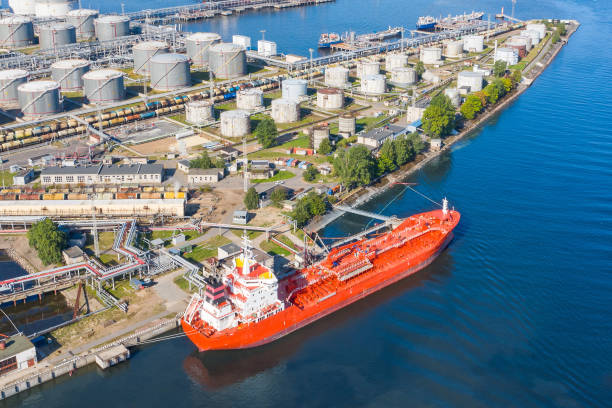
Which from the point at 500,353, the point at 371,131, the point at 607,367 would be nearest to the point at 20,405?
the point at 500,353

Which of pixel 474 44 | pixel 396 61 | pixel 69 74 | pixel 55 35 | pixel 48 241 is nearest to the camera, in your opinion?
pixel 48 241

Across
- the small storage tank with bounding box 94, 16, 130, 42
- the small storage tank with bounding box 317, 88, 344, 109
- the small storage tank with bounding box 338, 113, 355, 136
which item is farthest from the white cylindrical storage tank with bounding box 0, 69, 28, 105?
the small storage tank with bounding box 338, 113, 355, 136

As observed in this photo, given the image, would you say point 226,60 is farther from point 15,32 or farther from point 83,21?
point 15,32

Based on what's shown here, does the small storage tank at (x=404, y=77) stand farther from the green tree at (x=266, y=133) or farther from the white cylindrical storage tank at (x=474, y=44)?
the green tree at (x=266, y=133)

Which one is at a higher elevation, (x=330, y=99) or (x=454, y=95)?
(x=330, y=99)

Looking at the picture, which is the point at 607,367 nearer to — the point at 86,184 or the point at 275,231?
the point at 275,231

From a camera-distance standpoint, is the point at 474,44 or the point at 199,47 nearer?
the point at 199,47


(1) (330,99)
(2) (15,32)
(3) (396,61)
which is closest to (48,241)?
(1) (330,99)

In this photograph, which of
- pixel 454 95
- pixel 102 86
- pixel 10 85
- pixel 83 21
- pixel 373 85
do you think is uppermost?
pixel 83 21
